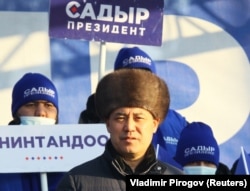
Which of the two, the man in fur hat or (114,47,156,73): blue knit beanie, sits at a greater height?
(114,47,156,73): blue knit beanie

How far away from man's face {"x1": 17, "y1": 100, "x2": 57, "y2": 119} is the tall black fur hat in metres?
1.16

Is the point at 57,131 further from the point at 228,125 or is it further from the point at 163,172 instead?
the point at 228,125

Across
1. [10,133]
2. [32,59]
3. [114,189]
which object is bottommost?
[114,189]

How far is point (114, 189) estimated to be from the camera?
123 inches

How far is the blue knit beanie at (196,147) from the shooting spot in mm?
4438

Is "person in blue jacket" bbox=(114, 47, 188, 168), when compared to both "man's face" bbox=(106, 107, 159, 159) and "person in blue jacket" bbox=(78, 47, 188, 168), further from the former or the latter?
"man's face" bbox=(106, 107, 159, 159)

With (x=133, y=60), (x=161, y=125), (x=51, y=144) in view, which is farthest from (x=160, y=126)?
(x=51, y=144)

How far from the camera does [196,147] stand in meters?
4.48

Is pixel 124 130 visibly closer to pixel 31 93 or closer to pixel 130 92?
pixel 130 92

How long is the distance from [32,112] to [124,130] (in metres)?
1.31

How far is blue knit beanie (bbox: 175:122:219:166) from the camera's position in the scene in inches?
175

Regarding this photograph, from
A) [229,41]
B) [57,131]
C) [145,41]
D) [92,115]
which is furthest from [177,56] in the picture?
[57,131]

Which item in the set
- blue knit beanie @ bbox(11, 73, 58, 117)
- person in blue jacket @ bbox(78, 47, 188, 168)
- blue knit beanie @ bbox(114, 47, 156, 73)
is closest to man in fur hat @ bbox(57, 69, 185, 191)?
blue knit beanie @ bbox(11, 73, 58, 117)

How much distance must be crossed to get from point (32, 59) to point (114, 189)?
3.62 m
